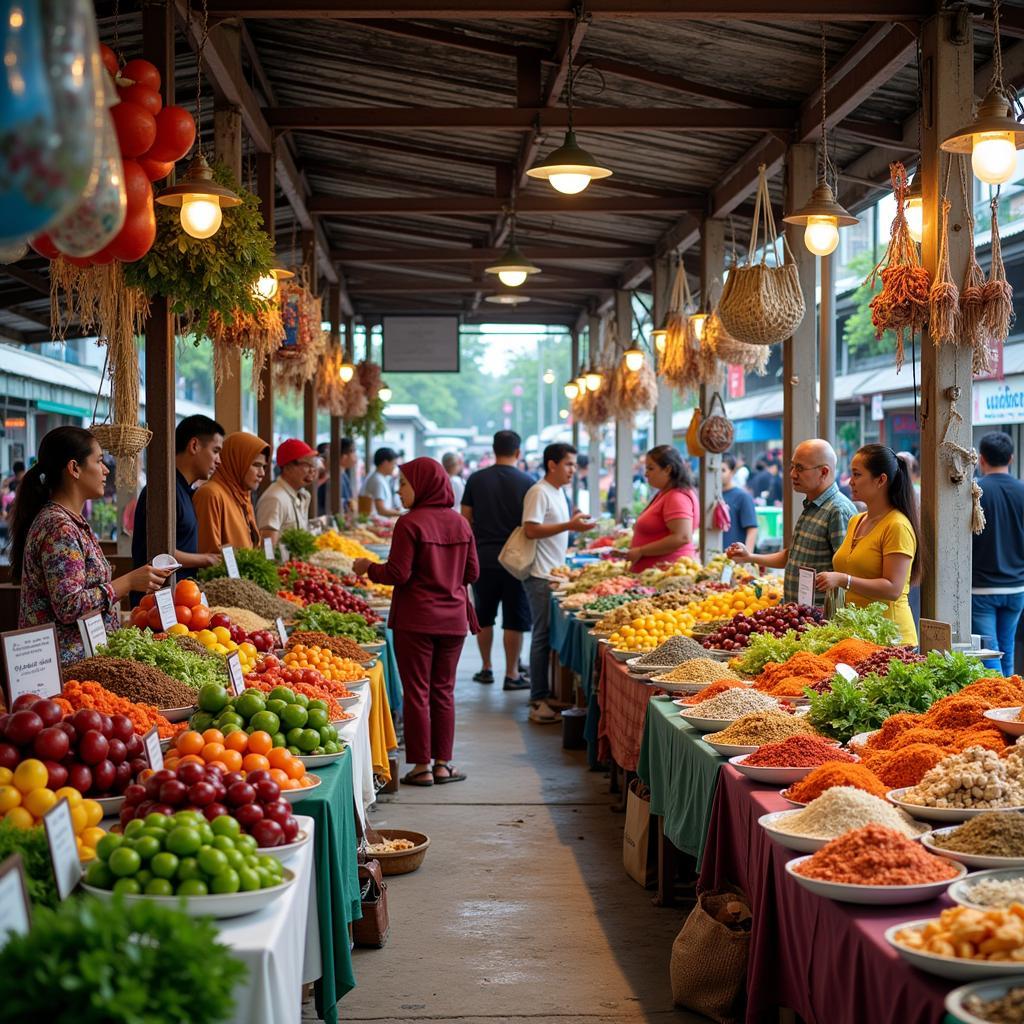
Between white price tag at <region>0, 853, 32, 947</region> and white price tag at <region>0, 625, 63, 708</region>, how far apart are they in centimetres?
136

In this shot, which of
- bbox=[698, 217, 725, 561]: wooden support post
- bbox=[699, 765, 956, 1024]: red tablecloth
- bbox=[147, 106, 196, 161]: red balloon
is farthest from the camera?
bbox=[698, 217, 725, 561]: wooden support post

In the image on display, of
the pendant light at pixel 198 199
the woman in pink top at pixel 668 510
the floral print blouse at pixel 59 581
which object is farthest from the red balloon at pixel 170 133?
the woman in pink top at pixel 668 510

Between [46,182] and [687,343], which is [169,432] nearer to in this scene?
[46,182]

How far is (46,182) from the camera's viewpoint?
1486mm

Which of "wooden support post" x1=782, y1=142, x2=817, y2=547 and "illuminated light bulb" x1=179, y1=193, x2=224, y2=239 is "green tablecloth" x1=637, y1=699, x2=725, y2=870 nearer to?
"illuminated light bulb" x1=179, y1=193, x2=224, y2=239

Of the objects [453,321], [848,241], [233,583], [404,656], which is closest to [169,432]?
[233,583]

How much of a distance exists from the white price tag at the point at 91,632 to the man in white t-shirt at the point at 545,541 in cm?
509

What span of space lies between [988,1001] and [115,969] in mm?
1392

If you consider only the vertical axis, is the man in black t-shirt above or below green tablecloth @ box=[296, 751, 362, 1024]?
above

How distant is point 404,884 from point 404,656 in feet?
5.50

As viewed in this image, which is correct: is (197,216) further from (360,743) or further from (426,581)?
(426,581)

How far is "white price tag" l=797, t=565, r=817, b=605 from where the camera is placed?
5727 mm

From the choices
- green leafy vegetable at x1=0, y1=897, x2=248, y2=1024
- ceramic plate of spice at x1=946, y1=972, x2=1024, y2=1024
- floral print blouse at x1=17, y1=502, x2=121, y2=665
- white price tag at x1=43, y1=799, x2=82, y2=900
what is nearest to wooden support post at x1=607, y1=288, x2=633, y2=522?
floral print blouse at x1=17, y1=502, x2=121, y2=665

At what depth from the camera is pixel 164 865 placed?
Result: 2.46 m
